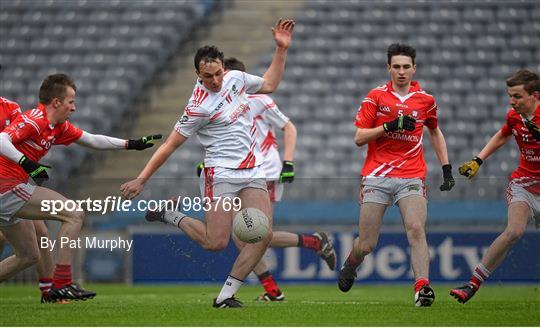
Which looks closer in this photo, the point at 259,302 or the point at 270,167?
the point at 259,302

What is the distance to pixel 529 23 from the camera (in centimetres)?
2045

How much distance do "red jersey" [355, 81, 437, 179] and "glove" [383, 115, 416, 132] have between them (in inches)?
13.9

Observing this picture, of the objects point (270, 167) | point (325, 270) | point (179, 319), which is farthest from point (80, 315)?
point (325, 270)

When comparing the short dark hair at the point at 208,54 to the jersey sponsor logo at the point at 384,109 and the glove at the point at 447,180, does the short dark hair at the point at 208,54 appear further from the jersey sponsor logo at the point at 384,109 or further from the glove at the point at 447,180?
the glove at the point at 447,180

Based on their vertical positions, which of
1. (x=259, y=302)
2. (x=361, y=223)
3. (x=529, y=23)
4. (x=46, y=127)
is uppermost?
(x=529, y=23)

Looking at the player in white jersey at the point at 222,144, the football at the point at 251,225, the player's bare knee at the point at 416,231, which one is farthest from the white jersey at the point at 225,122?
the player's bare knee at the point at 416,231

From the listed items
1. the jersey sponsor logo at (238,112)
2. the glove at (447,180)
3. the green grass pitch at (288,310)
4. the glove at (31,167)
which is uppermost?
the jersey sponsor logo at (238,112)

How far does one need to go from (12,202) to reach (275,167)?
9.94 feet

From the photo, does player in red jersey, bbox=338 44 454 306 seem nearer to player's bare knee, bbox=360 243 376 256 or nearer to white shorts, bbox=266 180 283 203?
player's bare knee, bbox=360 243 376 256

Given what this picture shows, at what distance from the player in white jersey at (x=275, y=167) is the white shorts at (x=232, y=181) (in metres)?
1.48

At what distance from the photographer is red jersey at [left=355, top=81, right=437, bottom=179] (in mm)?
9211

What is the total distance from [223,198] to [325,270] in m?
4.97

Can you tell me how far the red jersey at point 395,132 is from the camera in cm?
921

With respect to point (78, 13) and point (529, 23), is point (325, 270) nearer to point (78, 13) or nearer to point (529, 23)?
point (529, 23)
